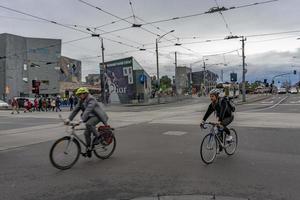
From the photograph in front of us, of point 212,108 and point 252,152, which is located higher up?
point 212,108

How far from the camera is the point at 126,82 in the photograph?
6141cm

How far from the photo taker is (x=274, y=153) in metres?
10.7

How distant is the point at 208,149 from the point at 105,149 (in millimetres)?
2441

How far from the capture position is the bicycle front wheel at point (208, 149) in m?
9.25

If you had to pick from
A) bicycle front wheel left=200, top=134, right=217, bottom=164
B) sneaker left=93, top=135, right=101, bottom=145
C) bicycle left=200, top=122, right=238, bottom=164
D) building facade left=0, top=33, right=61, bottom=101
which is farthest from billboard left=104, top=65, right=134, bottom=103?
bicycle front wheel left=200, top=134, right=217, bottom=164

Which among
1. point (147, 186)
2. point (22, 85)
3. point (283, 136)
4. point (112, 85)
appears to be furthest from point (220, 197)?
point (22, 85)

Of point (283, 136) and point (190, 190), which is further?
point (283, 136)

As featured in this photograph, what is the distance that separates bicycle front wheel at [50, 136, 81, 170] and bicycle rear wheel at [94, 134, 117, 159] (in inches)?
30.5

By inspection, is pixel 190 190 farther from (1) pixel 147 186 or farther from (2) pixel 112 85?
(2) pixel 112 85

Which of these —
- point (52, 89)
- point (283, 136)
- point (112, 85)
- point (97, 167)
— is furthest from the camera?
point (52, 89)

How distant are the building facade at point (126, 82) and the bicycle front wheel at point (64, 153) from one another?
50731 mm

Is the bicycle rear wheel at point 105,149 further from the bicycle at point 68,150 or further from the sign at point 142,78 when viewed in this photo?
the sign at point 142,78

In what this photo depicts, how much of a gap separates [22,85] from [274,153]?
218ft

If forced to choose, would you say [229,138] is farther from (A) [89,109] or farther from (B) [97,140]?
(A) [89,109]
